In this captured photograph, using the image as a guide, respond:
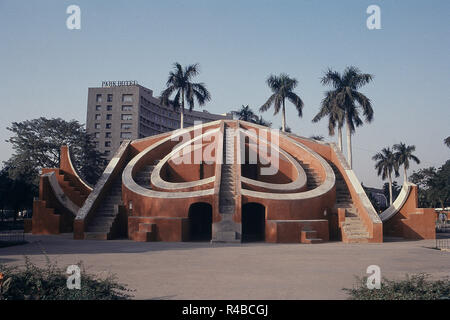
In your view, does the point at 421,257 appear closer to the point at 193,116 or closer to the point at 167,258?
the point at 167,258

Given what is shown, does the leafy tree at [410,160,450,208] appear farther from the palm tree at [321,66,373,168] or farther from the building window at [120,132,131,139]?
the building window at [120,132,131,139]

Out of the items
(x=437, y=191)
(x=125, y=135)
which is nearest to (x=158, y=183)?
(x=437, y=191)

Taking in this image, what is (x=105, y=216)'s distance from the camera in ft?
66.3

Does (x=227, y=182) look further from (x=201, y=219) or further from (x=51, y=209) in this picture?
(x=51, y=209)

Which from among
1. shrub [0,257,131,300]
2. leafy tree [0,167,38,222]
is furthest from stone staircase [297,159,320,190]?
leafy tree [0,167,38,222]

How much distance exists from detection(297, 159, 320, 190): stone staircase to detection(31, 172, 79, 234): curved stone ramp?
46.0 feet

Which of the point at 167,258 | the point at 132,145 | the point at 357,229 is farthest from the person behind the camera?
the point at 132,145

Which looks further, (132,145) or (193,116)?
(193,116)

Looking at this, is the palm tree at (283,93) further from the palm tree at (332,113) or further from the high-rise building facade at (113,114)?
the high-rise building facade at (113,114)

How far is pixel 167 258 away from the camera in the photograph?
38.8 feet

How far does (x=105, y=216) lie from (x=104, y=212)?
14.1 inches
